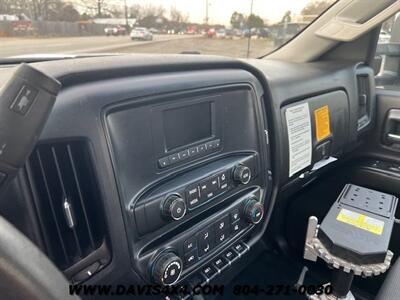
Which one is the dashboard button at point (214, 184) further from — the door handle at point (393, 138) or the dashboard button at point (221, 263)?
the door handle at point (393, 138)

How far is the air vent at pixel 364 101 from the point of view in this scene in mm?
2035

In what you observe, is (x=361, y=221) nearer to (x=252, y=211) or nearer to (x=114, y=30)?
(x=252, y=211)

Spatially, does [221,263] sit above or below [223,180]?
below

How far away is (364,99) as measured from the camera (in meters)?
2.05

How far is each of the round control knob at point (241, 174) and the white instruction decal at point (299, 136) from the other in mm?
335

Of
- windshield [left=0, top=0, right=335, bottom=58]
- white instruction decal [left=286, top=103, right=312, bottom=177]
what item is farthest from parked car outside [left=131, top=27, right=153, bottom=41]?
white instruction decal [left=286, top=103, right=312, bottom=177]

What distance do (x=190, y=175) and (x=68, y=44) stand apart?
0.67m

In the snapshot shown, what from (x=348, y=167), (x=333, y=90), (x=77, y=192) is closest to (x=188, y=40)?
(x=333, y=90)

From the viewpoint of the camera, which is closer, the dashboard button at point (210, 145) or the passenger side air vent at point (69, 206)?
the passenger side air vent at point (69, 206)

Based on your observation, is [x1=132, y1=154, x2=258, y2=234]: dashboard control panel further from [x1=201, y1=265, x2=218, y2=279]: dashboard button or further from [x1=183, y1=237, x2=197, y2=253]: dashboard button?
[x1=201, y1=265, x2=218, y2=279]: dashboard button

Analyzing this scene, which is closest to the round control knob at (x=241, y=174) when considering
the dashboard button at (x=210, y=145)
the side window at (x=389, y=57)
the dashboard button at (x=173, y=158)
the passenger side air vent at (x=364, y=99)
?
the dashboard button at (x=210, y=145)

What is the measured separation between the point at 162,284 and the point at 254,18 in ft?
3.94

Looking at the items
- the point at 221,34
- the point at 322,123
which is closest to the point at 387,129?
the point at 322,123

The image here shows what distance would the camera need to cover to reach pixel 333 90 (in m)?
1.77
